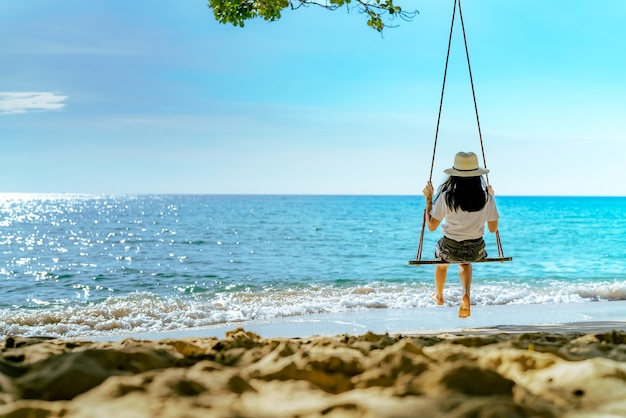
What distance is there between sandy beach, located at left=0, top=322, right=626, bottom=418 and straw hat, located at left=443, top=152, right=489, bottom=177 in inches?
107

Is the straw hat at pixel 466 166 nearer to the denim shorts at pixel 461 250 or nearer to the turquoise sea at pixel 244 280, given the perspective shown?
the denim shorts at pixel 461 250

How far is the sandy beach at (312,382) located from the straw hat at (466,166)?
2.71m

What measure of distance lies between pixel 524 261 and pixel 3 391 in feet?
54.6

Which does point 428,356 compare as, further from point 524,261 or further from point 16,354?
point 524,261

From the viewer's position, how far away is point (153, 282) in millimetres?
12273

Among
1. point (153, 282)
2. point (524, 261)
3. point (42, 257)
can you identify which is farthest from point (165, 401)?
point (42, 257)

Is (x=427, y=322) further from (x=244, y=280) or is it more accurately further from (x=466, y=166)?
(x=244, y=280)

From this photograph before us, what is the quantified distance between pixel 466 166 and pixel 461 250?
2.50 feet

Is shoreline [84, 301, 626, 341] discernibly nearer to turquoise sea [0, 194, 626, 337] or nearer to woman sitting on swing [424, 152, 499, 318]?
turquoise sea [0, 194, 626, 337]

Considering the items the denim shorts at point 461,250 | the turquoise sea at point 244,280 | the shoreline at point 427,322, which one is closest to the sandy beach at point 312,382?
the denim shorts at point 461,250

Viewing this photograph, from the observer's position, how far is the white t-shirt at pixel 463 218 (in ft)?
17.9

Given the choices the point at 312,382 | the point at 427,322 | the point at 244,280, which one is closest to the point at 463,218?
the point at 427,322

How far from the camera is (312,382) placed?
2.14m

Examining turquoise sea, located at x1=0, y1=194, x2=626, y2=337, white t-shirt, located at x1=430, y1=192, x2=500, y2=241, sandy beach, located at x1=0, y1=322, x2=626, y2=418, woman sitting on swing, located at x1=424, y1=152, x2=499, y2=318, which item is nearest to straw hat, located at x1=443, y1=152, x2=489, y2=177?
woman sitting on swing, located at x1=424, y1=152, x2=499, y2=318
